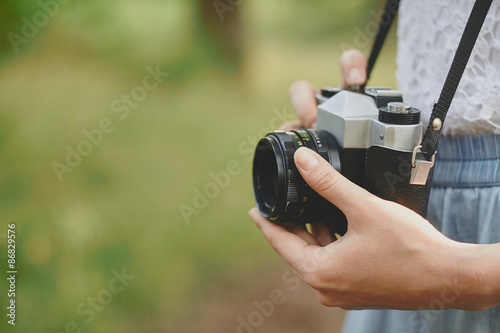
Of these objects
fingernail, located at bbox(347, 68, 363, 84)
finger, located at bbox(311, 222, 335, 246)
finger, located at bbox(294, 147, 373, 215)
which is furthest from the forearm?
fingernail, located at bbox(347, 68, 363, 84)

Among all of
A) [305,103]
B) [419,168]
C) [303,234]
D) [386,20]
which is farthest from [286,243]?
[386,20]

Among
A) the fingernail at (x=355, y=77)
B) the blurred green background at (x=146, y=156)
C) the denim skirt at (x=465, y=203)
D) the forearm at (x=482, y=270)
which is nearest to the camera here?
the forearm at (x=482, y=270)

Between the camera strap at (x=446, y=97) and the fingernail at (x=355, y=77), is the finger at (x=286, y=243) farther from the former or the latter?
the fingernail at (x=355, y=77)

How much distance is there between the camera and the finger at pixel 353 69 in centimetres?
70

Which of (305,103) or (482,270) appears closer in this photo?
(482,270)

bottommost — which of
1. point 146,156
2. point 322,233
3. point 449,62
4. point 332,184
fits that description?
point 146,156

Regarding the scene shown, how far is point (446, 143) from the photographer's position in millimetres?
563

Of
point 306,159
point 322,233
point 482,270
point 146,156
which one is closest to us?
point 482,270

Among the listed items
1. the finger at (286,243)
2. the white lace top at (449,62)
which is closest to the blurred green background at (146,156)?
the finger at (286,243)

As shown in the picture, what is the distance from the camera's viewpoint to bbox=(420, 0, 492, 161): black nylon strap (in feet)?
1.49

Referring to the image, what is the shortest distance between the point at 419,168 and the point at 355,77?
26 centimetres

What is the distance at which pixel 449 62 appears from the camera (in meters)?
0.55

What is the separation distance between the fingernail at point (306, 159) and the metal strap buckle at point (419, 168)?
10 cm

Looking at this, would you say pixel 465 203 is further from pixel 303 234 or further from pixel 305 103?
pixel 305 103
